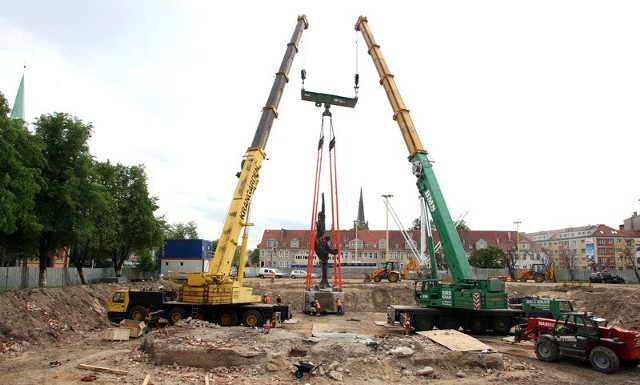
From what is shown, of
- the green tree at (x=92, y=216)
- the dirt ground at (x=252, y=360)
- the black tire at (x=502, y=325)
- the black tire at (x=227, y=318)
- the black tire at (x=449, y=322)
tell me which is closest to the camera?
the dirt ground at (x=252, y=360)

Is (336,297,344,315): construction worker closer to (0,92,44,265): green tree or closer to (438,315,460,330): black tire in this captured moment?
(438,315,460,330): black tire

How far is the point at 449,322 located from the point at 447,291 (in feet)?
5.95

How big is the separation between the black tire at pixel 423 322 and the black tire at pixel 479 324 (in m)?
1.85

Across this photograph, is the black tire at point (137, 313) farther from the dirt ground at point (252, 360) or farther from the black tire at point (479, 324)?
the black tire at point (479, 324)

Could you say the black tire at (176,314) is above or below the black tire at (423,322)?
above

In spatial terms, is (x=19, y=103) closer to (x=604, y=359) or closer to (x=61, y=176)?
(x=61, y=176)

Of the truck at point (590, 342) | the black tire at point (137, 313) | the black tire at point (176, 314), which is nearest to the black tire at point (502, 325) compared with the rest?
the truck at point (590, 342)

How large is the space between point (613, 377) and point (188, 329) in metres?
13.9

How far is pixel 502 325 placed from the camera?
2197 centimetres

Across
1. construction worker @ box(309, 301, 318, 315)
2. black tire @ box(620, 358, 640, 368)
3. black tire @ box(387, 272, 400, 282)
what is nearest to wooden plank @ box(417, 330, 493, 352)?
black tire @ box(620, 358, 640, 368)

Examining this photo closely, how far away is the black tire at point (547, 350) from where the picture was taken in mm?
15438

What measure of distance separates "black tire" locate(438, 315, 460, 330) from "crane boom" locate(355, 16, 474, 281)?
89.6 inches

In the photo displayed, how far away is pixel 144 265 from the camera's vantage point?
161ft

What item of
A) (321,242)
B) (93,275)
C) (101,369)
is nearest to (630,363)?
(101,369)
